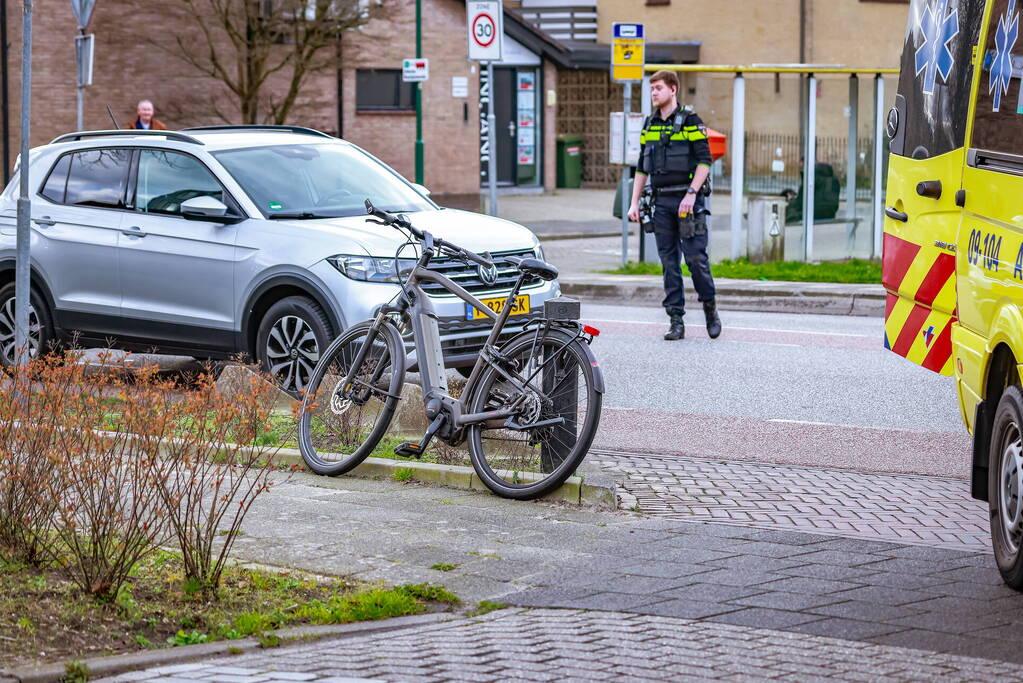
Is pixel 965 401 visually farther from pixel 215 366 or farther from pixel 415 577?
pixel 215 366

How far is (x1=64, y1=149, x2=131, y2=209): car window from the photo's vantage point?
35.8 feet

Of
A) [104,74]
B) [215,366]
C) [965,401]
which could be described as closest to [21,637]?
[965,401]

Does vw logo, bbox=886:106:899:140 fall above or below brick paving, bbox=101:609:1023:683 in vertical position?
above

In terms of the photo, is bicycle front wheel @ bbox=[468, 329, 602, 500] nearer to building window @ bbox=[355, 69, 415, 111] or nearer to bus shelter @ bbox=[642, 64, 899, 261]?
bus shelter @ bbox=[642, 64, 899, 261]

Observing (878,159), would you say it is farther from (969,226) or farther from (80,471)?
(80,471)

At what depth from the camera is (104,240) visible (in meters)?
10.7

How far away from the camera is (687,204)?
12.5 metres

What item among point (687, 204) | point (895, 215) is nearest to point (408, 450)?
point (895, 215)

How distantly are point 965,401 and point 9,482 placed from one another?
12.6 ft

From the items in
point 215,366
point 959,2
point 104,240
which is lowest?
point 215,366

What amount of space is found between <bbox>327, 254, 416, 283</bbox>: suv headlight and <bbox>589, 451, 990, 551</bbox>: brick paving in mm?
1985

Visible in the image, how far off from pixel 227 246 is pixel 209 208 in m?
0.27

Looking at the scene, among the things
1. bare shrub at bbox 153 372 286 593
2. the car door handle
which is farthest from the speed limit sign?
bare shrub at bbox 153 372 286 593

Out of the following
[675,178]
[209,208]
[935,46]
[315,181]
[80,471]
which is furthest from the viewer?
[675,178]
